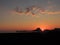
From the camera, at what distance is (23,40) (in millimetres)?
21703

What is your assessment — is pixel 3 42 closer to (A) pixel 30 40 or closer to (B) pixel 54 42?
(A) pixel 30 40

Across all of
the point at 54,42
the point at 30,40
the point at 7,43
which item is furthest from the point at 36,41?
the point at 7,43

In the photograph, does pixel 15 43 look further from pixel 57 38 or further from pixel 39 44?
pixel 57 38

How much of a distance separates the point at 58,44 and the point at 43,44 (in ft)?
5.97

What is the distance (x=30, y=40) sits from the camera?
21531 millimetres

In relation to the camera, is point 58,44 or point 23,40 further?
point 23,40

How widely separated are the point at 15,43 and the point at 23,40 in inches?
58.0

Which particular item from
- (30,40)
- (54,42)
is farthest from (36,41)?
(54,42)

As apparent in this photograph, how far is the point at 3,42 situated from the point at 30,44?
3.23 metres

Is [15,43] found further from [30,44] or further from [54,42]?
[54,42]

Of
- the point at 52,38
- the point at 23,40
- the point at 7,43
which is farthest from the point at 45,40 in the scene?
the point at 7,43

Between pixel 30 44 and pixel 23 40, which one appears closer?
pixel 30 44

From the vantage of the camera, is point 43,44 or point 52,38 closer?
point 43,44

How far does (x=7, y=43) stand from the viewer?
20.4m
